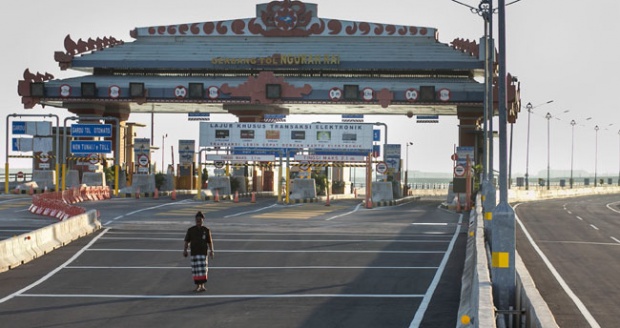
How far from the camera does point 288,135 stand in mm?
69125

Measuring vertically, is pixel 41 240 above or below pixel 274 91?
below

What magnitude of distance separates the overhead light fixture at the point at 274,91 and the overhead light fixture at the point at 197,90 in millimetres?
5101

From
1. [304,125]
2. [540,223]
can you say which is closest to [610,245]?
[540,223]

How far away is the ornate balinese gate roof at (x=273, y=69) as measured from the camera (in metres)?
79.7

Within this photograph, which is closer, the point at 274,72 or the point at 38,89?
the point at 38,89

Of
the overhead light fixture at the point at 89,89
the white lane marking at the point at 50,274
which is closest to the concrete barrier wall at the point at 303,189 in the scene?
the overhead light fixture at the point at 89,89

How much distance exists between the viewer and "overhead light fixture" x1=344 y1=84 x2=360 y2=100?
7900 centimetres

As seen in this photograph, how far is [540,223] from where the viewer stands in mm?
52406

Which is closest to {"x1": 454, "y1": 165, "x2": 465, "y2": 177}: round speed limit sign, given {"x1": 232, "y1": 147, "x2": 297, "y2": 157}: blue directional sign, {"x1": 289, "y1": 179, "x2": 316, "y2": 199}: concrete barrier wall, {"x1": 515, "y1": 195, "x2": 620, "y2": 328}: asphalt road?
{"x1": 515, "y1": 195, "x2": 620, "y2": 328}: asphalt road

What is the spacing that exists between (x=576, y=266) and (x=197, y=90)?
54247 millimetres

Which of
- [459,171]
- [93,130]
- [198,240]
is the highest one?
[93,130]

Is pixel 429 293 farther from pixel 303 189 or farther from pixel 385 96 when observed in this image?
pixel 385 96

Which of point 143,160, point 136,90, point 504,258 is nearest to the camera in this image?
point 504,258

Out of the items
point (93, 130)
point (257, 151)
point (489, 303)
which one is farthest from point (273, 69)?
point (489, 303)
